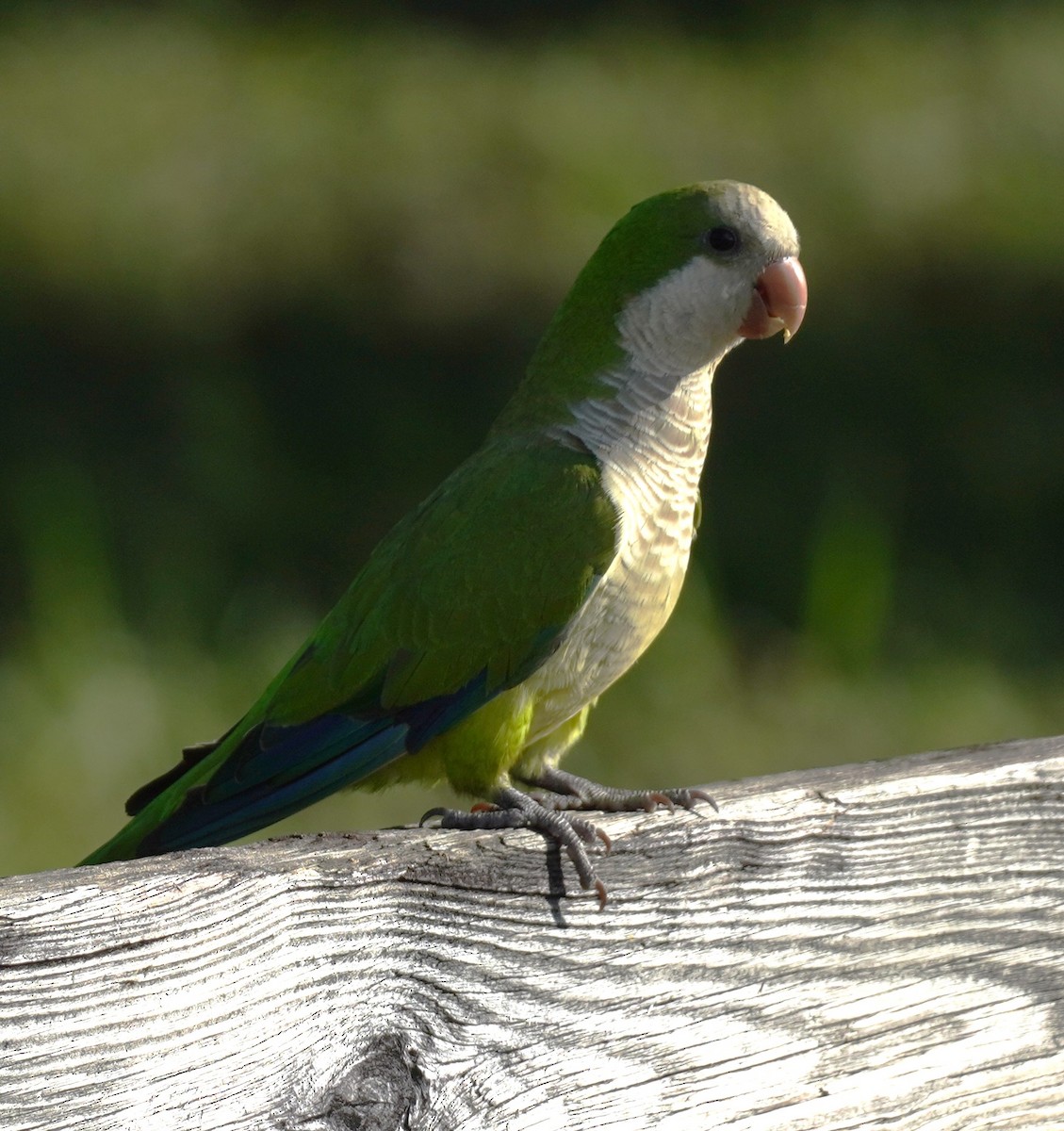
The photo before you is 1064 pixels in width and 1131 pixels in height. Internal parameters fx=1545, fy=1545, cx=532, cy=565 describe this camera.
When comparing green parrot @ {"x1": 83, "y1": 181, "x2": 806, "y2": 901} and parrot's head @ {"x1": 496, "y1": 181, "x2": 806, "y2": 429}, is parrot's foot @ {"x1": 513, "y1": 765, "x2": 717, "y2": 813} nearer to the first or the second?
green parrot @ {"x1": 83, "y1": 181, "x2": 806, "y2": 901}

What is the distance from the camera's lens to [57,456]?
3.88 metres

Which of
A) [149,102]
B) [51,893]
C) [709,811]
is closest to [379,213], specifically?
[149,102]

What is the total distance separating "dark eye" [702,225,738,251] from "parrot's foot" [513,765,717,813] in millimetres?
721

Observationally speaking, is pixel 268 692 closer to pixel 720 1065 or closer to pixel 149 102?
pixel 720 1065

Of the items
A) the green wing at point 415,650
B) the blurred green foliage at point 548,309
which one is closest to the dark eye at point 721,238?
the green wing at point 415,650

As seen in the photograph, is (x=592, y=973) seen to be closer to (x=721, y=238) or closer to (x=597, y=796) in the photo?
(x=597, y=796)

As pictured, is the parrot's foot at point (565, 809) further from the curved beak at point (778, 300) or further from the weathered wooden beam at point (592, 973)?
the curved beak at point (778, 300)

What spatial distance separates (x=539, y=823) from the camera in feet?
4.61

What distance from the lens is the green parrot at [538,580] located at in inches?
70.9

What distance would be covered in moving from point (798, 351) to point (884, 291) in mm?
295

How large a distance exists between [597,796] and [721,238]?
748 millimetres

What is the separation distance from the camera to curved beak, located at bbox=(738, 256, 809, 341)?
2.01 m

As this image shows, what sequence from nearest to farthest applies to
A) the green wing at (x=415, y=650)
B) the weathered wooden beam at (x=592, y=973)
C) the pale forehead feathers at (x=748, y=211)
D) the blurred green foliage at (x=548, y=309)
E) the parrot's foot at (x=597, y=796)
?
the weathered wooden beam at (x=592, y=973) < the parrot's foot at (x=597, y=796) < the green wing at (x=415, y=650) < the pale forehead feathers at (x=748, y=211) < the blurred green foliage at (x=548, y=309)

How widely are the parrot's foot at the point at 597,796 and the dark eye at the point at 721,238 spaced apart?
28.4 inches
